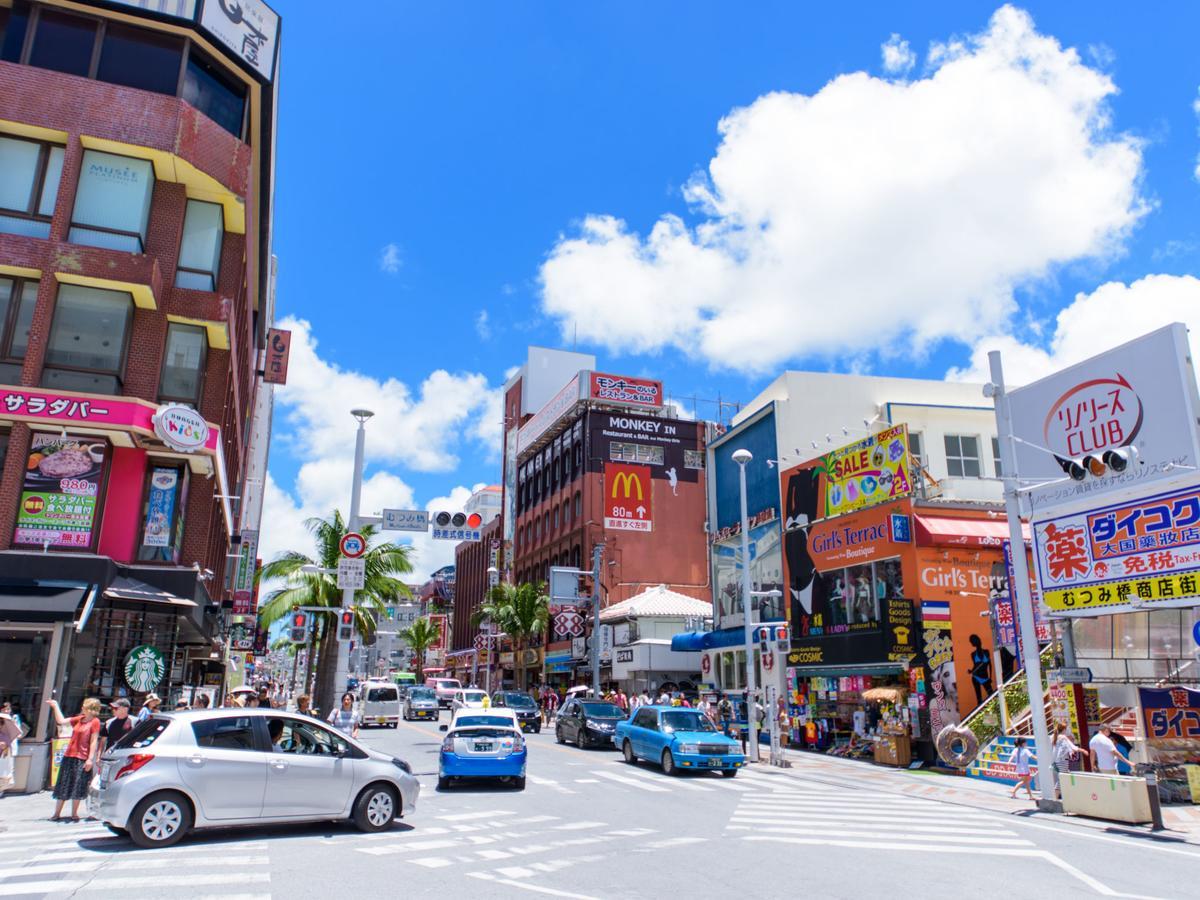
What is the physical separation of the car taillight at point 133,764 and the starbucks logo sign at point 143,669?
9.61m

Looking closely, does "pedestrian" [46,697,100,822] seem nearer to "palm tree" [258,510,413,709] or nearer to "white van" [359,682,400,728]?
"palm tree" [258,510,413,709]

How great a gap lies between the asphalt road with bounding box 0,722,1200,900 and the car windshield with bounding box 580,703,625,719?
42.5 feet

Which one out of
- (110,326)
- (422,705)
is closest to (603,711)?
(110,326)

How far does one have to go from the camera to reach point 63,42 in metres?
21.2

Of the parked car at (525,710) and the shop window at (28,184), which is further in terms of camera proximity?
the parked car at (525,710)

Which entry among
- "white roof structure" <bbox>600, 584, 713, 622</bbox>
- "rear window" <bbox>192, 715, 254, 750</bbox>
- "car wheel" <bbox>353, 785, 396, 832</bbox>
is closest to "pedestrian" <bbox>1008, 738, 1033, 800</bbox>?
"car wheel" <bbox>353, 785, 396, 832</bbox>

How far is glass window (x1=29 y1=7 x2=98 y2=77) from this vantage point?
68.5 feet

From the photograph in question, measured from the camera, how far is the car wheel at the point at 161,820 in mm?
10281

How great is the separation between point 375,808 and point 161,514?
39.7 ft

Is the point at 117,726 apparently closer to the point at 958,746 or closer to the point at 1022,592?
the point at 1022,592

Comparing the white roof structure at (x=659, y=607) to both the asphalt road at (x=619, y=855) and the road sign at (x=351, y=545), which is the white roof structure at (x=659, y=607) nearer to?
the road sign at (x=351, y=545)

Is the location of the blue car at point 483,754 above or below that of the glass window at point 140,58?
below

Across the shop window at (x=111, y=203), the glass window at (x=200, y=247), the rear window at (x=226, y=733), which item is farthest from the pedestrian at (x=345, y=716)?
the shop window at (x=111, y=203)

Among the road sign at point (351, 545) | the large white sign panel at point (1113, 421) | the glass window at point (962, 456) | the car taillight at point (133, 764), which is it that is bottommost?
the car taillight at point (133, 764)
